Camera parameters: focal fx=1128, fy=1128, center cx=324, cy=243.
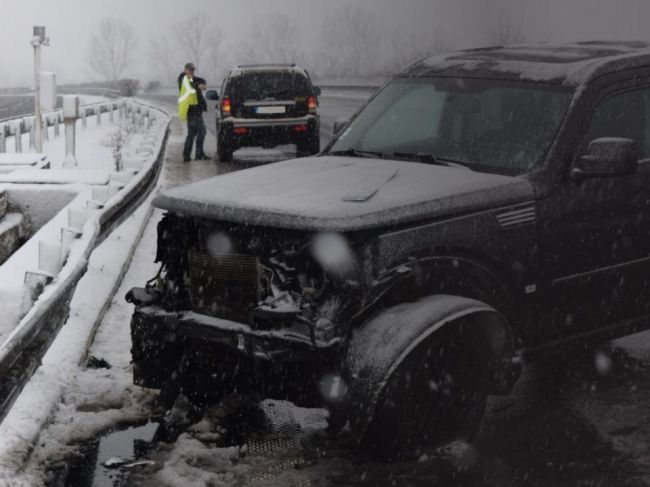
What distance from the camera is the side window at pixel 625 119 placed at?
Answer: 603 centimetres

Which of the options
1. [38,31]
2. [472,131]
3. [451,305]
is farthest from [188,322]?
[38,31]

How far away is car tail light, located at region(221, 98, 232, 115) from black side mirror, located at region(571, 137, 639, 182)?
600 inches

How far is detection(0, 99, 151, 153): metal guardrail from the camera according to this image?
70.7 feet

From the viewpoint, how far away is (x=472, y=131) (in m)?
6.17

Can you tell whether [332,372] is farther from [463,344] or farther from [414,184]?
[414,184]

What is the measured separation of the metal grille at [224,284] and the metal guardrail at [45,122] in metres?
15.9

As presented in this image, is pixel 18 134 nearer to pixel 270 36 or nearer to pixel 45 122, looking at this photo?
pixel 45 122

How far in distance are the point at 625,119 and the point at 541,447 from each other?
198 cm

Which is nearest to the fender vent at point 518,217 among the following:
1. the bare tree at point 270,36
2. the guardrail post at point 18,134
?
the guardrail post at point 18,134

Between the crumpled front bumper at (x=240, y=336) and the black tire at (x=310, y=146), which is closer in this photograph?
the crumpled front bumper at (x=240, y=336)

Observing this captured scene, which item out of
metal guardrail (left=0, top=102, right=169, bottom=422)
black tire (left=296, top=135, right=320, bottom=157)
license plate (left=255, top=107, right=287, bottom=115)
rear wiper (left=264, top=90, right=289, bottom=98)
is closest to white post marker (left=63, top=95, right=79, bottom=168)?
license plate (left=255, top=107, right=287, bottom=115)

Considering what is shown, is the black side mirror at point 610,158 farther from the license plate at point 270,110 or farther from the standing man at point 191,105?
the standing man at point 191,105

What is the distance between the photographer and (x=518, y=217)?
5555 millimetres

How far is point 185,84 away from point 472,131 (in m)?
15.3
